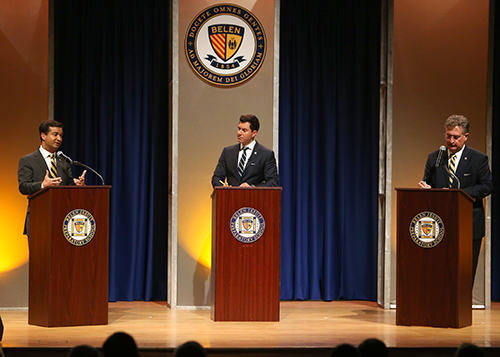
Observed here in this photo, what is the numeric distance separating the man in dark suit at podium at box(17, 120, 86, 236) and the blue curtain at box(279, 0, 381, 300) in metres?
2.34

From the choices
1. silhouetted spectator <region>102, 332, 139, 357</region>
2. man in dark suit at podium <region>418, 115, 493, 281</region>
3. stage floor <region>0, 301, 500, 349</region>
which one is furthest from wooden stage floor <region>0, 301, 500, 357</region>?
silhouetted spectator <region>102, 332, 139, 357</region>

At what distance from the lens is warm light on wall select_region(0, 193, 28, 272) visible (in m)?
5.57

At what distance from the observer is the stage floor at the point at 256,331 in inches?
160

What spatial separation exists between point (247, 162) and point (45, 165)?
1.67 meters

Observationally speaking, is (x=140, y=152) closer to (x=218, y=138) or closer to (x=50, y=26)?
(x=218, y=138)

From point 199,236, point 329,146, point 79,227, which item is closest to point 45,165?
point 79,227

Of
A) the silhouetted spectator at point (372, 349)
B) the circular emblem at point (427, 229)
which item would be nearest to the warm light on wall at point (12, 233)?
the circular emblem at point (427, 229)

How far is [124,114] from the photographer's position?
6.19m

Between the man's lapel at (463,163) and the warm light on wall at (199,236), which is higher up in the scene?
the man's lapel at (463,163)

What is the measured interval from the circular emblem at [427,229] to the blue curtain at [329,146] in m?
1.73

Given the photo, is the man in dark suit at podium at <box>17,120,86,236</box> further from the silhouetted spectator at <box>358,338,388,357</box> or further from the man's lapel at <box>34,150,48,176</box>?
the silhouetted spectator at <box>358,338,388,357</box>


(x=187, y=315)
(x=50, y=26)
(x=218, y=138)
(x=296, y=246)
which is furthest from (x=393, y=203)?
(x=50, y=26)

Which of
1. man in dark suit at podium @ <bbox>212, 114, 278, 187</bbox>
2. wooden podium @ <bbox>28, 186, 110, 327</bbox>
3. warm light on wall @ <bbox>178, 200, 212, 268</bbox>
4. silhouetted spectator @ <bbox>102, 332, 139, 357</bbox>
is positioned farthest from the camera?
warm light on wall @ <bbox>178, 200, 212, 268</bbox>

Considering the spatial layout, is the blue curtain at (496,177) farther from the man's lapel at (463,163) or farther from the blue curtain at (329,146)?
the man's lapel at (463,163)
